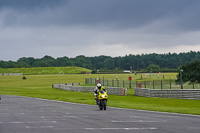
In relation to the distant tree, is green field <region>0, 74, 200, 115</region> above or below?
below

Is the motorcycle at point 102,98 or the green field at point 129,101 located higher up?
the motorcycle at point 102,98

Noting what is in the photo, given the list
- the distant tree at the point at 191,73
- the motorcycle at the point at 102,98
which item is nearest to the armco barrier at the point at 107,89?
the distant tree at the point at 191,73

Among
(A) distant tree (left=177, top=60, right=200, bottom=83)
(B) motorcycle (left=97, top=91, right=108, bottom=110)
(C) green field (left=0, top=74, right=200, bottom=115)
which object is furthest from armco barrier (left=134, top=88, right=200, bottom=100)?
(A) distant tree (left=177, top=60, right=200, bottom=83)

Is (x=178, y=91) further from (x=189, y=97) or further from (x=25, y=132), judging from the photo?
(x=25, y=132)

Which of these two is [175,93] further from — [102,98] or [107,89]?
[102,98]

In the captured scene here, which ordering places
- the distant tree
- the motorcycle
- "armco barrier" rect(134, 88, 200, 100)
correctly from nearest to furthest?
the motorcycle, "armco barrier" rect(134, 88, 200, 100), the distant tree

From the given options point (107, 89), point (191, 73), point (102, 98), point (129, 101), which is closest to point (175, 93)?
point (129, 101)

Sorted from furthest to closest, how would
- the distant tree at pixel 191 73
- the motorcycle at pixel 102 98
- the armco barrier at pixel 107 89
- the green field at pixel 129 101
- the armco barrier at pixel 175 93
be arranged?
the distant tree at pixel 191 73, the armco barrier at pixel 107 89, the armco barrier at pixel 175 93, the green field at pixel 129 101, the motorcycle at pixel 102 98

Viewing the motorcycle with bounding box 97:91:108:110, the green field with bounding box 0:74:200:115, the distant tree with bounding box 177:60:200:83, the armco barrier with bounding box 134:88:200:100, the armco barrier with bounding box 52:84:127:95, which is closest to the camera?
the motorcycle with bounding box 97:91:108:110

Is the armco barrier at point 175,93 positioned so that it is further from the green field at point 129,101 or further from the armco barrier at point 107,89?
the armco barrier at point 107,89

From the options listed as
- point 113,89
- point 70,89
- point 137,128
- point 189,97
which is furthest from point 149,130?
point 70,89

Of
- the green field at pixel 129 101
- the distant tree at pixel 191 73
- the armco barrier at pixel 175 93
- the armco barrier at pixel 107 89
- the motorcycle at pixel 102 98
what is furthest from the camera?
the distant tree at pixel 191 73

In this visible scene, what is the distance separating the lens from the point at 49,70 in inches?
7667

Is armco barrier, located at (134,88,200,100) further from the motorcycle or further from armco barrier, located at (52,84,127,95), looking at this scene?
the motorcycle
